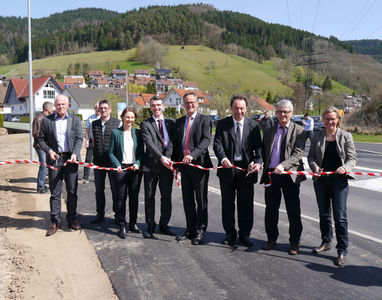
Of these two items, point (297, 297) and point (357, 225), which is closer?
point (297, 297)

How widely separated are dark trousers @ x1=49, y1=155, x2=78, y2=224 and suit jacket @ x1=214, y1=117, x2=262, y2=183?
102 inches

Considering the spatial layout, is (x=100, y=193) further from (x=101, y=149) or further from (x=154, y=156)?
(x=154, y=156)

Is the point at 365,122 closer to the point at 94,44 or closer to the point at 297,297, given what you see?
the point at 297,297

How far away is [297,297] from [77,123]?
450 cm

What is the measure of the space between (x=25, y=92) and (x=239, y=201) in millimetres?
66113

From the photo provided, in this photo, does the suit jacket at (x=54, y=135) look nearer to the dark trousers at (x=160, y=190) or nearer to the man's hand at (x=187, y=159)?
the dark trousers at (x=160, y=190)

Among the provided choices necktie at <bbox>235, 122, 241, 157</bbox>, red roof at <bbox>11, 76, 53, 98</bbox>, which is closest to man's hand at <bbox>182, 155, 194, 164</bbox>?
necktie at <bbox>235, 122, 241, 157</bbox>

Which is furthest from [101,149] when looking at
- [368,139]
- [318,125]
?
[318,125]

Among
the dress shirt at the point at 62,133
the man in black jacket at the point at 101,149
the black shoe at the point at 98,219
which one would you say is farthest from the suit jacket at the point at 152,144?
the black shoe at the point at 98,219

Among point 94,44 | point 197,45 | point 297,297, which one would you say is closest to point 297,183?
point 297,297

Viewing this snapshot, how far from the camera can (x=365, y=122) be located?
3544 cm

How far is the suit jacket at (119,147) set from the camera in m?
5.67

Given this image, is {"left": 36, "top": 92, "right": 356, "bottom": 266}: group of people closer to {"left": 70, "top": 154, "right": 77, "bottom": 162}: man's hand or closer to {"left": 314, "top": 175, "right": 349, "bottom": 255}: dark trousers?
{"left": 314, "top": 175, "right": 349, "bottom": 255}: dark trousers

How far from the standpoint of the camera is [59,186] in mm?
5926
